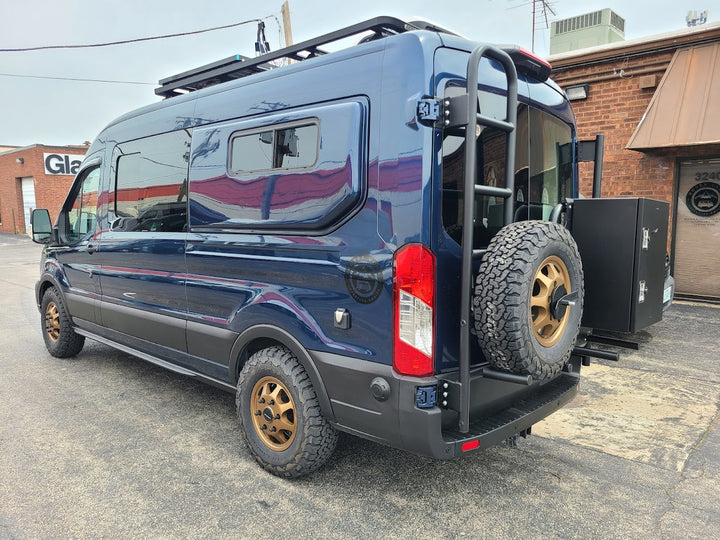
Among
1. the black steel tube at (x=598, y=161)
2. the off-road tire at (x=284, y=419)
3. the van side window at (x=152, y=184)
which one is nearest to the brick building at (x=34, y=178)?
the van side window at (x=152, y=184)

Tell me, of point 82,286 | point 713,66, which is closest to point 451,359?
point 82,286

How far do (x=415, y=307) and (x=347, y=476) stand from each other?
4.21 feet

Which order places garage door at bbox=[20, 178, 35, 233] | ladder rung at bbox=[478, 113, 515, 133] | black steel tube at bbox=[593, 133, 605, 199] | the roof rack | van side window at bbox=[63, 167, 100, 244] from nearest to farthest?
ladder rung at bbox=[478, 113, 515, 133]
the roof rack
black steel tube at bbox=[593, 133, 605, 199]
van side window at bbox=[63, 167, 100, 244]
garage door at bbox=[20, 178, 35, 233]

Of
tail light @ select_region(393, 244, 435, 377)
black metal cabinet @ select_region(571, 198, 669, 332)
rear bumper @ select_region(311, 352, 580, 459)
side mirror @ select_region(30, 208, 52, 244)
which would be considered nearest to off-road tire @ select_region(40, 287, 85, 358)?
side mirror @ select_region(30, 208, 52, 244)

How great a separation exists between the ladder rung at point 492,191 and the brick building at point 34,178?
95.2 ft

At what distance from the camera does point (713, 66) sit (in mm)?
7402

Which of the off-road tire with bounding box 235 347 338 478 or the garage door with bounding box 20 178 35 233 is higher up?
the garage door with bounding box 20 178 35 233

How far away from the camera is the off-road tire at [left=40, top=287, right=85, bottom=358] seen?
5582 millimetres

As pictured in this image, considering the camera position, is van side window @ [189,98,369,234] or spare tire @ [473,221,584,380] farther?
van side window @ [189,98,369,234]

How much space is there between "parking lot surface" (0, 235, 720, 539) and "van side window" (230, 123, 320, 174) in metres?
1.83

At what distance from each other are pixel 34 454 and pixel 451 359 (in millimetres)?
2798

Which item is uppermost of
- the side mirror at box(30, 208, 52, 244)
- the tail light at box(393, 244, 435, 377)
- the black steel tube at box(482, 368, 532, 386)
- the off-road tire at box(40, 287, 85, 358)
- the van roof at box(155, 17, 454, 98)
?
the van roof at box(155, 17, 454, 98)

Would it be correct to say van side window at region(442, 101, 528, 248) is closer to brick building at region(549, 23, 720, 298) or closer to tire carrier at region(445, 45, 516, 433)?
tire carrier at region(445, 45, 516, 433)

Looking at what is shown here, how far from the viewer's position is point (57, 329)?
5.77 m
